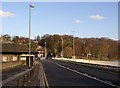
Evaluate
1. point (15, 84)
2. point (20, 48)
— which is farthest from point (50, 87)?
point (20, 48)

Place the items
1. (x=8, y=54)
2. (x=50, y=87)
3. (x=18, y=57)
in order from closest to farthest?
(x=50, y=87) < (x=8, y=54) < (x=18, y=57)

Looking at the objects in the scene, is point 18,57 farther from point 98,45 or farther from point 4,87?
point 98,45

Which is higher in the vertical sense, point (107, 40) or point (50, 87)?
point (107, 40)

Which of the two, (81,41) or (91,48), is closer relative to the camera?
(91,48)

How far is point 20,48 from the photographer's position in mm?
67375

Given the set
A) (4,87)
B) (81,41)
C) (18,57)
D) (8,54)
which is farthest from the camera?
(81,41)

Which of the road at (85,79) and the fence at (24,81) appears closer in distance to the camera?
the fence at (24,81)

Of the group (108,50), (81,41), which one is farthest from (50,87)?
(81,41)

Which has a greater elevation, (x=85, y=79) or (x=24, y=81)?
(x=24, y=81)

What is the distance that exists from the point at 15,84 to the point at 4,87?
8.61ft

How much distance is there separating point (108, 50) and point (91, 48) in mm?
16393

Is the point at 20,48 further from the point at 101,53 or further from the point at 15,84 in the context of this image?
the point at 101,53

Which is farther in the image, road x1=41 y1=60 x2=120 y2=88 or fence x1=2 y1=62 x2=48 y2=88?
road x1=41 y1=60 x2=120 y2=88

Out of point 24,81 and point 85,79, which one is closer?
point 24,81
